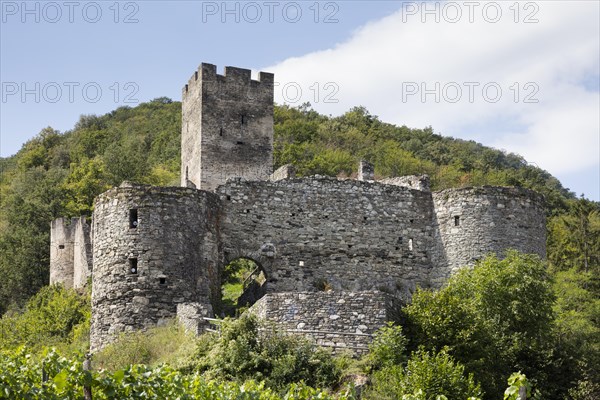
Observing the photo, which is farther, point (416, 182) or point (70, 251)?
point (70, 251)

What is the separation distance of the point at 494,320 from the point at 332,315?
4848 millimetres

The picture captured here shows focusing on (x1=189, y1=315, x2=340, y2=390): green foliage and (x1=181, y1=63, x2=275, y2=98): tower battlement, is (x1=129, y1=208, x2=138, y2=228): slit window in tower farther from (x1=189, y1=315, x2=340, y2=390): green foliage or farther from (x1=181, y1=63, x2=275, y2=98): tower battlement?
(x1=181, y1=63, x2=275, y2=98): tower battlement

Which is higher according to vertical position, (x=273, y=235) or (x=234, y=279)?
(x=273, y=235)

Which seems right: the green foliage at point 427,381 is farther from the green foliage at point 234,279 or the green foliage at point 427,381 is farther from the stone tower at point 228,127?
the stone tower at point 228,127

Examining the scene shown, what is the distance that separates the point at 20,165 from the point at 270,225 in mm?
51678

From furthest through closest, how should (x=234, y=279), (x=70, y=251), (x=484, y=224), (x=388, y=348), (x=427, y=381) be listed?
(x=70, y=251) < (x=234, y=279) < (x=484, y=224) < (x=388, y=348) < (x=427, y=381)

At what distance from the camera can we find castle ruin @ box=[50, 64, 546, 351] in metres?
28.2

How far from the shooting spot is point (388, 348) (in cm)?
2302

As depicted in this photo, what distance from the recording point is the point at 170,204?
29.3 meters

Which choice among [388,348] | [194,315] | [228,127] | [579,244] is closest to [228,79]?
[228,127]

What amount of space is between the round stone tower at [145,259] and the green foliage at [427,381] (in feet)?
27.8

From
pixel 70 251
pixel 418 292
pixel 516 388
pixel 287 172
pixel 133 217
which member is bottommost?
pixel 516 388

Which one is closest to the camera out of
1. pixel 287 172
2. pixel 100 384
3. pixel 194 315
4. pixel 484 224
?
pixel 100 384

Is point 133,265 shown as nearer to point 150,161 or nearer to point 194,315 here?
point 194,315
